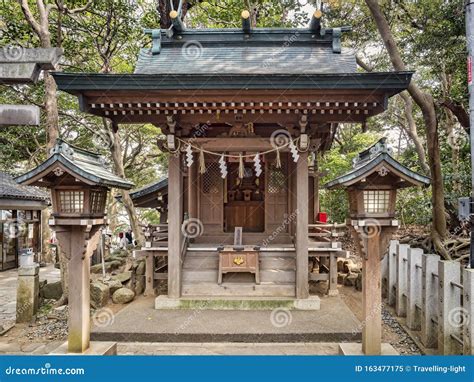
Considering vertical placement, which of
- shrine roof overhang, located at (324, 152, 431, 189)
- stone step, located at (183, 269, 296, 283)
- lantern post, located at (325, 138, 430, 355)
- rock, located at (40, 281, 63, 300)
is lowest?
rock, located at (40, 281, 63, 300)

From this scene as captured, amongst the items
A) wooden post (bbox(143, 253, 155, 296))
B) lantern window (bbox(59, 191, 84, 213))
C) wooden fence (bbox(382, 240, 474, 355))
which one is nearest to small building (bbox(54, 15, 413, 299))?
wooden post (bbox(143, 253, 155, 296))

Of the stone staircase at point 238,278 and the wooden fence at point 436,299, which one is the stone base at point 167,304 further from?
the wooden fence at point 436,299

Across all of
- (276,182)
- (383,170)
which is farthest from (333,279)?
(383,170)

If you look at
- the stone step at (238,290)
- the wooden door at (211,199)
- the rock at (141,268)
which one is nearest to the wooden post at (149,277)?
the rock at (141,268)

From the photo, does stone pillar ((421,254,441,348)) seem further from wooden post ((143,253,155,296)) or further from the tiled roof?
the tiled roof

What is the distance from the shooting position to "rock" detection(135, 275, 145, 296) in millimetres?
8617

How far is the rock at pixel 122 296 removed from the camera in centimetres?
786

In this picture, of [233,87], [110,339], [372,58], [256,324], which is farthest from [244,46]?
[372,58]

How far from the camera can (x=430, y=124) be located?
8.27m

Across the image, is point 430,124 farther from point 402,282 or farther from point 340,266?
point 340,266

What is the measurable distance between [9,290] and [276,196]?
30.9 ft

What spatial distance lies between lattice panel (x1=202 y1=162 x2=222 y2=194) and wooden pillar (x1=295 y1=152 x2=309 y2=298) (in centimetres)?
297

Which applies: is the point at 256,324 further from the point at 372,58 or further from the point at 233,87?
the point at 372,58

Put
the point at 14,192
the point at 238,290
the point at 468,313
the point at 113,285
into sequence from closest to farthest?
1. the point at 468,313
2. the point at 238,290
3. the point at 113,285
4. the point at 14,192
